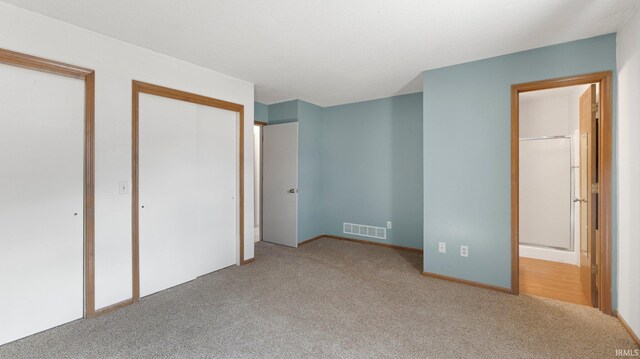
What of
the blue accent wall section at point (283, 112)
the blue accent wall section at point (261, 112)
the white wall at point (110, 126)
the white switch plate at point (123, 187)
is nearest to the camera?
the white wall at point (110, 126)

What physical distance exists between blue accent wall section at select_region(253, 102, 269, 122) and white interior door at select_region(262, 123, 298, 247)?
0.20 meters

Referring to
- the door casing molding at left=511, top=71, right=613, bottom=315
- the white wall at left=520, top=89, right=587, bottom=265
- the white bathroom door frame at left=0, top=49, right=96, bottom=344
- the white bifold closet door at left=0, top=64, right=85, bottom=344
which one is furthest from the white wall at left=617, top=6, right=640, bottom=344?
the white bifold closet door at left=0, top=64, right=85, bottom=344

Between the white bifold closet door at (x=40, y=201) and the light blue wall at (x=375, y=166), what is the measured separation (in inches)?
142

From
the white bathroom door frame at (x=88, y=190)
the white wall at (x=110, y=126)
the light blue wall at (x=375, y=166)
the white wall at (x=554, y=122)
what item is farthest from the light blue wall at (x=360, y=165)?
the white bathroom door frame at (x=88, y=190)

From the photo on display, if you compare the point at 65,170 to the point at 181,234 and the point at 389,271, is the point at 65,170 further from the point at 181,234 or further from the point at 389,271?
the point at 389,271

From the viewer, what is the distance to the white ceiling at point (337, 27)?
1.97 meters

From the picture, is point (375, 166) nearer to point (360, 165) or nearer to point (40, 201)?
point (360, 165)

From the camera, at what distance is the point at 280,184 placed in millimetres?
4668

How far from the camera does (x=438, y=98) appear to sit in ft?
10.4

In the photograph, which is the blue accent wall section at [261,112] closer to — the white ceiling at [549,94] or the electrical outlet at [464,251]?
the electrical outlet at [464,251]

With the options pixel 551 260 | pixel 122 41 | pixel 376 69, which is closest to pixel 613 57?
pixel 376 69

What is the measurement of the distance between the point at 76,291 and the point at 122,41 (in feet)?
7.29

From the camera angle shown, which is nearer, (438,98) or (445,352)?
(445,352)

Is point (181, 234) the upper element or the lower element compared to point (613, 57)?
lower
